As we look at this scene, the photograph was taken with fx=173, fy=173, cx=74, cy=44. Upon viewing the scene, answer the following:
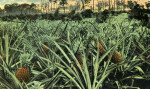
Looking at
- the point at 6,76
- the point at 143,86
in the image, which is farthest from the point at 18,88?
the point at 143,86

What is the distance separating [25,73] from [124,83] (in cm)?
112

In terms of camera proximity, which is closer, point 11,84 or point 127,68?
point 11,84

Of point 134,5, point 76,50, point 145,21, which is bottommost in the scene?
point 76,50

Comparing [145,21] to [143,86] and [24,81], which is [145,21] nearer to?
[143,86]

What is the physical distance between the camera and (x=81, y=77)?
5.61 ft

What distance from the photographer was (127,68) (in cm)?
206

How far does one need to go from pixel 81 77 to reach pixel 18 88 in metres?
0.63

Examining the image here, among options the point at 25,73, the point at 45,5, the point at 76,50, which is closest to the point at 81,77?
the point at 76,50

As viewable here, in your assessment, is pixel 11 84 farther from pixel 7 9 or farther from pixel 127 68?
pixel 7 9

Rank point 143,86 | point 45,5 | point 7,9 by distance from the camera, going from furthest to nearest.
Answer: point 7,9 < point 45,5 < point 143,86

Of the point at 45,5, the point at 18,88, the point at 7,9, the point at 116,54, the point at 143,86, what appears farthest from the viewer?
the point at 7,9

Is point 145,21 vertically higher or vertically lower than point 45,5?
lower

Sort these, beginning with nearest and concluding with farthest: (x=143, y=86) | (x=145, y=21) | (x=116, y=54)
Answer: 1. (x=143, y=86)
2. (x=116, y=54)
3. (x=145, y=21)

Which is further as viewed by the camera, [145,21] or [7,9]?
[7,9]
